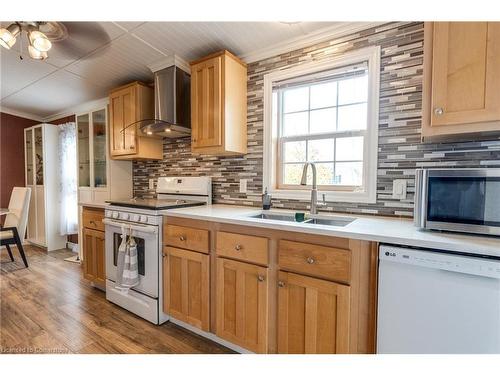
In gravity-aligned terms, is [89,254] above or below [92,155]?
below

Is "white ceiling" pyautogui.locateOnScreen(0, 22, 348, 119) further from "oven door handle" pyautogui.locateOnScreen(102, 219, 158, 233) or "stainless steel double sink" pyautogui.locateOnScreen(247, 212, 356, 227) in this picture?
"oven door handle" pyautogui.locateOnScreen(102, 219, 158, 233)

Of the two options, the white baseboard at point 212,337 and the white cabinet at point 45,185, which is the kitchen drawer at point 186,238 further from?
the white cabinet at point 45,185

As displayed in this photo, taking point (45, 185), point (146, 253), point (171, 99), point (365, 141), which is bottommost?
point (146, 253)

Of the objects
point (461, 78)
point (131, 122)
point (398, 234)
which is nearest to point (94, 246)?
point (131, 122)

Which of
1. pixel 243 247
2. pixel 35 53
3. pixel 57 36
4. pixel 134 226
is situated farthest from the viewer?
pixel 134 226

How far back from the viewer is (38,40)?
1.53 metres

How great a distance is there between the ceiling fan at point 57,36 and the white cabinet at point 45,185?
7.01ft

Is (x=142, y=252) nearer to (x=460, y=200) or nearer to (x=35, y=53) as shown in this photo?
(x=35, y=53)

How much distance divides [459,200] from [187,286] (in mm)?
1638

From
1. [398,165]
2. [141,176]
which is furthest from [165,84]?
[398,165]

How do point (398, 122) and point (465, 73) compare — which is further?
point (398, 122)

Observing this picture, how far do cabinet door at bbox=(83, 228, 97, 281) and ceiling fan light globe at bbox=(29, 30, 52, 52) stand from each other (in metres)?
1.61

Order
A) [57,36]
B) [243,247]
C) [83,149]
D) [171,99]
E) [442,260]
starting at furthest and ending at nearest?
[83,149]
[171,99]
[57,36]
[243,247]
[442,260]

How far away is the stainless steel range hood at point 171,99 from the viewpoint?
2176 millimetres
